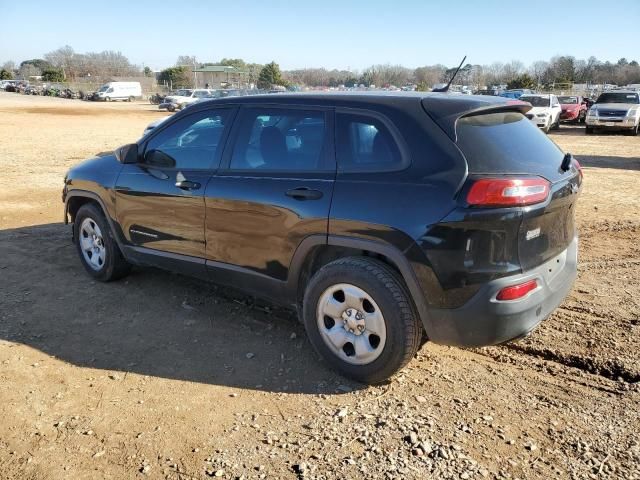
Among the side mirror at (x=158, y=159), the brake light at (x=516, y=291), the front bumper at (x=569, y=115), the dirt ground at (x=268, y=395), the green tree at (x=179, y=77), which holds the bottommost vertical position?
the dirt ground at (x=268, y=395)

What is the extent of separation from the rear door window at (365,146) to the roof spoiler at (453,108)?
288 millimetres

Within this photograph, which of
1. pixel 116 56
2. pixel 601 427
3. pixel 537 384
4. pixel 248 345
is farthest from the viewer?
pixel 116 56

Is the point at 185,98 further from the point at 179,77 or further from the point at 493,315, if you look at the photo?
the point at 493,315

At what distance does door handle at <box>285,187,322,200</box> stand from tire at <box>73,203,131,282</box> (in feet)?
7.44

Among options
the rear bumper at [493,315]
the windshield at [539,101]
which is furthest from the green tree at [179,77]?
the rear bumper at [493,315]

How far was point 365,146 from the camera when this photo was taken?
343cm

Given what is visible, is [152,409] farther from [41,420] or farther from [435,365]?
[435,365]

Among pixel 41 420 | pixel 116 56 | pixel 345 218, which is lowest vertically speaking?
pixel 41 420

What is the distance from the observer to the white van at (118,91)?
2308 inches

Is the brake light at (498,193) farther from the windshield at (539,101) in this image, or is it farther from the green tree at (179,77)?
the green tree at (179,77)

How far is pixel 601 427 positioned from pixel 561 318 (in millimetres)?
1450

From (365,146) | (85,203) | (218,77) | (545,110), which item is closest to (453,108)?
(365,146)

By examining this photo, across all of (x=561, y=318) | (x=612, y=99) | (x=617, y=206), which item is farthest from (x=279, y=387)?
(x=612, y=99)

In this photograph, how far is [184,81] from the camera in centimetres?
7950
